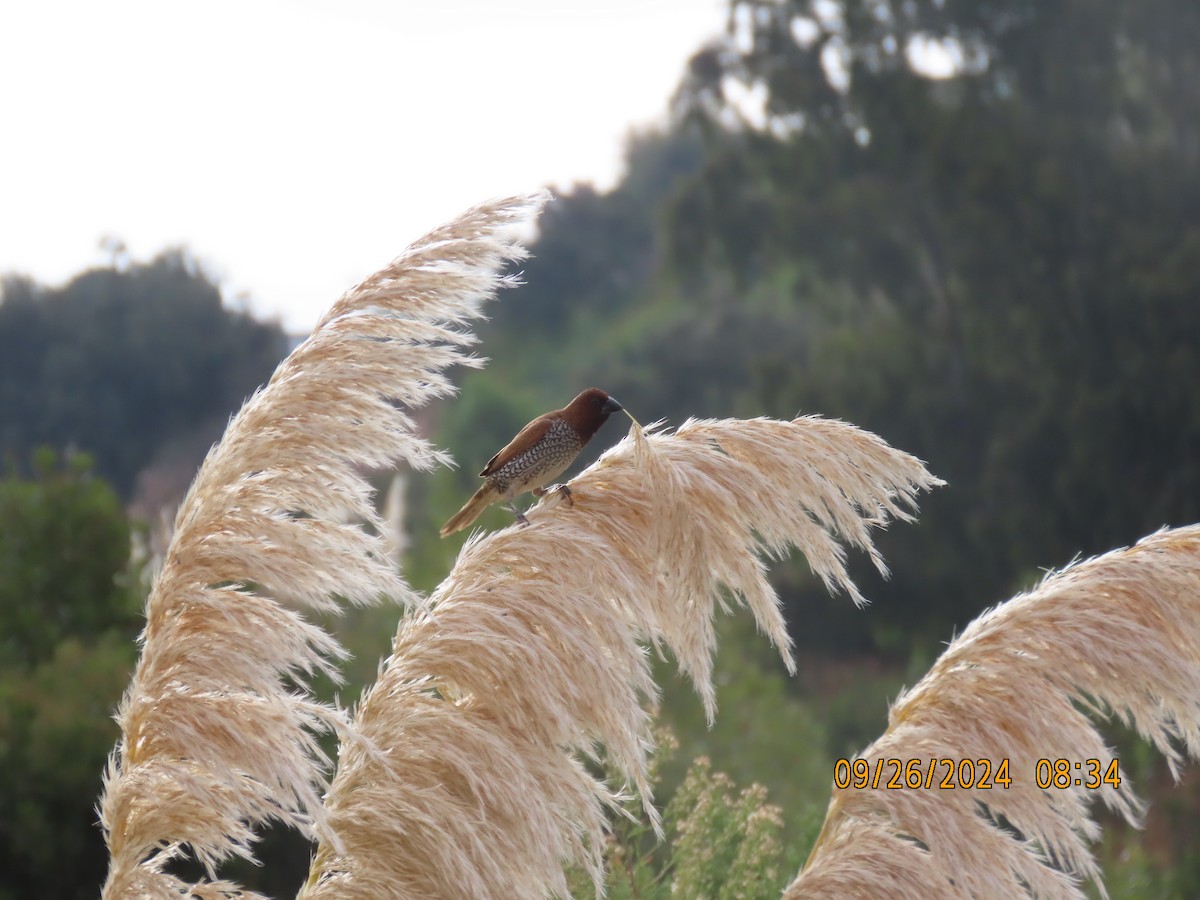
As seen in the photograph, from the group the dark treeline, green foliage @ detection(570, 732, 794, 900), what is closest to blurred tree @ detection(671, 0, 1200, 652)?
the dark treeline

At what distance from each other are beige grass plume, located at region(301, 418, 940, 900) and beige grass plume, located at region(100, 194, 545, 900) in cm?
19

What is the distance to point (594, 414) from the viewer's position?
4.02m

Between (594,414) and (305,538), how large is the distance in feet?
4.42

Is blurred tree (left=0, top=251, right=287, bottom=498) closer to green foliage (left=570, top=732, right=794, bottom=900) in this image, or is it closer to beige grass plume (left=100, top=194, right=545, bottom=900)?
Result: green foliage (left=570, top=732, right=794, bottom=900)

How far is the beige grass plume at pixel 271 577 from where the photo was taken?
2.76 m

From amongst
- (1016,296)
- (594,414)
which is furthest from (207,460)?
(1016,296)

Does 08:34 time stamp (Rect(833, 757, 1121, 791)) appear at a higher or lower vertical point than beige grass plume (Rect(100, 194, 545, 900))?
lower

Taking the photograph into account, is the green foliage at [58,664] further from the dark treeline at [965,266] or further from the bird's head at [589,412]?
the dark treeline at [965,266]

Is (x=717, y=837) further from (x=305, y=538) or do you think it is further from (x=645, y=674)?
(x=305, y=538)

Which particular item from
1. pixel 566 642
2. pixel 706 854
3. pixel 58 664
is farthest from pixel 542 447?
pixel 58 664

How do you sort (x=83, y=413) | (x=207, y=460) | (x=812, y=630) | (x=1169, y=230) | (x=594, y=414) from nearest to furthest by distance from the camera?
(x=207, y=460), (x=594, y=414), (x=1169, y=230), (x=812, y=630), (x=83, y=413)

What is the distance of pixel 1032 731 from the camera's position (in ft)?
9.50

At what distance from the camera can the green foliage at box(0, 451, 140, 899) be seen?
7391 millimetres

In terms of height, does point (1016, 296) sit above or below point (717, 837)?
below
